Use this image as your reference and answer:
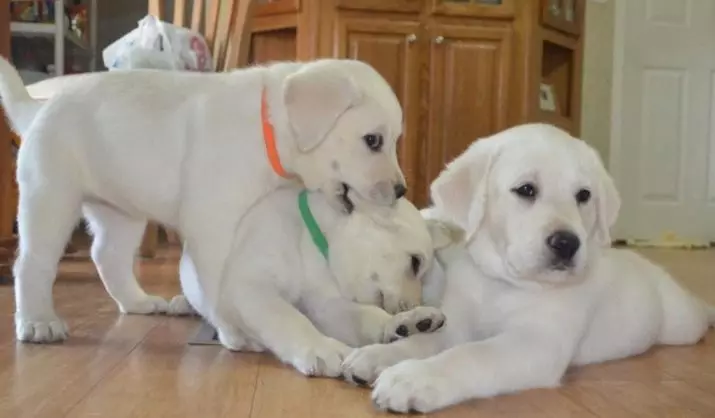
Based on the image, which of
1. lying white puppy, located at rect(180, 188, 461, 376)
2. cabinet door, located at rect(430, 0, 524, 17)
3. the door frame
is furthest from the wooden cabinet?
the door frame

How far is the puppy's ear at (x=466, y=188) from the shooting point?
1654 millimetres

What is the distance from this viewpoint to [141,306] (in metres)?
2.26

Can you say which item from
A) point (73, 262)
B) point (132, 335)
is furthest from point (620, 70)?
point (132, 335)

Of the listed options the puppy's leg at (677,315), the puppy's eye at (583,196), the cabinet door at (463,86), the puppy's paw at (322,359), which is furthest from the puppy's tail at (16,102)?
the cabinet door at (463,86)

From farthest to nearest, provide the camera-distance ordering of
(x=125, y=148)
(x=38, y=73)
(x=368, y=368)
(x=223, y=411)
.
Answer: (x=38, y=73)
(x=125, y=148)
(x=368, y=368)
(x=223, y=411)

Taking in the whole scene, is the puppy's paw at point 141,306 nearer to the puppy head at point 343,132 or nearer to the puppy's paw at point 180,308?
the puppy's paw at point 180,308

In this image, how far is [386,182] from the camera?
1.78 metres

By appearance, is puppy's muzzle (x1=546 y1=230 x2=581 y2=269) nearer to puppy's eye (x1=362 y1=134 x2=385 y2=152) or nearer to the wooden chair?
puppy's eye (x1=362 y1=134 x2=385 y2=152)

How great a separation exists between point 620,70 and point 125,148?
4.62m

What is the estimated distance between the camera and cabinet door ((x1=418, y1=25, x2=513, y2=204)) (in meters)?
4.12

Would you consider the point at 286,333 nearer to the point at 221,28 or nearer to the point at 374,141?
the point at 374,141

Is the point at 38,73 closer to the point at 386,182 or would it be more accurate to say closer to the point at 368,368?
the point at 386,182

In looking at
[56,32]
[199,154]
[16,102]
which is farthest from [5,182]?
[56,32]

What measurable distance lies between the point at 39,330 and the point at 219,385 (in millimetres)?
555
